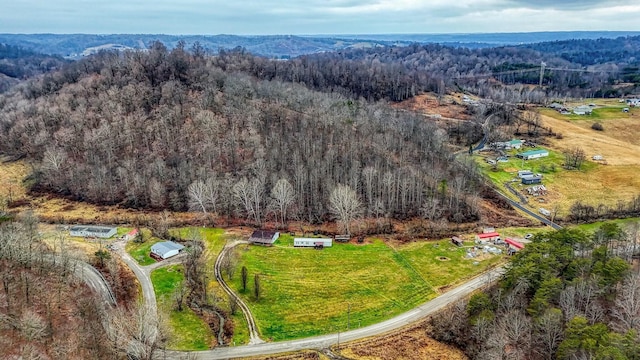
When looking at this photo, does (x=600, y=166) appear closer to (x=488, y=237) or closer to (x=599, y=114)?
(x=488, y=237)

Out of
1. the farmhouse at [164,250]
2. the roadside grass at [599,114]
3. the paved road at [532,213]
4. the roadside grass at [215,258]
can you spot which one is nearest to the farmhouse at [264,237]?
the roadside grass at [215,258]

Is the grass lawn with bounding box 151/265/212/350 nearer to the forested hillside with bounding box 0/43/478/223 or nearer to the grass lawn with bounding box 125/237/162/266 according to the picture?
Result: the grass lawn with bounding box 125/237/162/266

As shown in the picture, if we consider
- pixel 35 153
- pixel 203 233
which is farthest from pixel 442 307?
pixel 35 153

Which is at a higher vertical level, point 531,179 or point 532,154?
point 532,154

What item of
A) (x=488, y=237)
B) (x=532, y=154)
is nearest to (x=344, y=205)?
(x=488, y=237)

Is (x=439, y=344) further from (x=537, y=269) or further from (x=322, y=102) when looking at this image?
(x=322, y=102)

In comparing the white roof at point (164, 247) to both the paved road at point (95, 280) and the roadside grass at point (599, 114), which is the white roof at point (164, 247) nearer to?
the paved road at point (95, 280)
